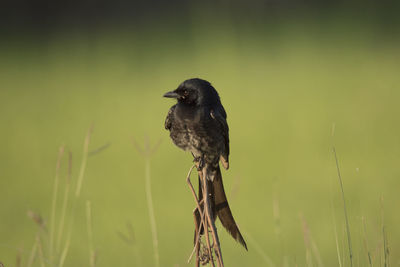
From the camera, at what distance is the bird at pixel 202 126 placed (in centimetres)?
214

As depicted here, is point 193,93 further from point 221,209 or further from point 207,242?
point 207,242

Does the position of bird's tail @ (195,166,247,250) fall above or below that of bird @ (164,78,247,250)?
below

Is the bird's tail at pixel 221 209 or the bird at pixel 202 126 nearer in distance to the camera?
the bird's tail at pixel 221 209

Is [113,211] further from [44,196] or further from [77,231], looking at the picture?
[44,196]

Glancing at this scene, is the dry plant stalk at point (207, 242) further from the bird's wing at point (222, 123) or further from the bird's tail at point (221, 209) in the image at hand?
the bird's wing at point (222, 123)

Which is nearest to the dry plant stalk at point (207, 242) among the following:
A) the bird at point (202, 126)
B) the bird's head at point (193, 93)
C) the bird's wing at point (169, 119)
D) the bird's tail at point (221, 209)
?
the bird's tail at point (221, 209)

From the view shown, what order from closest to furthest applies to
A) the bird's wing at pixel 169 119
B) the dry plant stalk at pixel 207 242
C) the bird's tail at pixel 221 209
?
1. the dry plant stalk at pixel 207 242
2. the bird's tail at pixel 221 209
3. the bird's wing at pixel 169 119

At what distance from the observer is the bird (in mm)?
2145

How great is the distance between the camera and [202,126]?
220 cm

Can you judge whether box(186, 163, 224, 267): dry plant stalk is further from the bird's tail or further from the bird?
A: the bird

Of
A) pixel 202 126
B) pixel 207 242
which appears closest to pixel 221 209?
pixel 202 126

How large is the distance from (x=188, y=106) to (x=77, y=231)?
120 inches

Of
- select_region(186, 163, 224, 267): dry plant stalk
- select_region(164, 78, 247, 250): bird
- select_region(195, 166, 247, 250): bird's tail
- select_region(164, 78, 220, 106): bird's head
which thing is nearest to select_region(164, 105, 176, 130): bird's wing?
select_region(164, 78, 247, 250): bird

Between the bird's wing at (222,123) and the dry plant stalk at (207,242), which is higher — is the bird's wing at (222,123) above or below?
above
